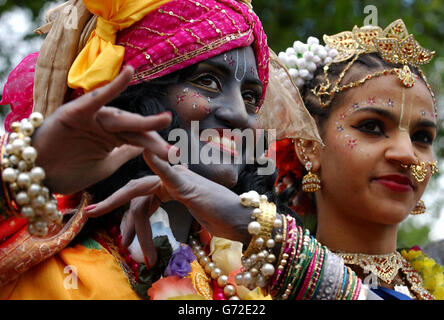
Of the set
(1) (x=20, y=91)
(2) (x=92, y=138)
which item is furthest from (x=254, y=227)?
(1) (x=20, y=91)

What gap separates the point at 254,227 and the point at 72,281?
64cm

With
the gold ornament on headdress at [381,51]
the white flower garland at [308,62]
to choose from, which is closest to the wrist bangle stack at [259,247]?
the gold ornament on headdress at [381,51]

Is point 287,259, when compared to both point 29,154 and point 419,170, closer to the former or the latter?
point 29,154

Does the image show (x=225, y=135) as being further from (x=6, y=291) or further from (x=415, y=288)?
(x=415, y=288)

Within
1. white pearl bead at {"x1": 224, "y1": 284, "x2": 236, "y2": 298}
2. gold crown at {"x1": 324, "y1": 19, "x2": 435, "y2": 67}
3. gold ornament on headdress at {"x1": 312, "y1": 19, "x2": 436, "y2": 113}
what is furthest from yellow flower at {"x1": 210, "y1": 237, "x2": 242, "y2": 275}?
gold crown at {"x1": 324, "y1": 19, "x2": 435, "y2": 67}

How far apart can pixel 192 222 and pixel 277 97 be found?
84cm

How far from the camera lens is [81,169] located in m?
1.75

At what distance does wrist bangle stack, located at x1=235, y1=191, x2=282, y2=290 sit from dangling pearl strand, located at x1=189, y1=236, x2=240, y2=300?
8.7 inches

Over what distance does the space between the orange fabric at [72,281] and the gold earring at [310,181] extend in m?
1.37

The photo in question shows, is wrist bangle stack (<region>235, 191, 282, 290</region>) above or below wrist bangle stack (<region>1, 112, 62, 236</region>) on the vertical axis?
below

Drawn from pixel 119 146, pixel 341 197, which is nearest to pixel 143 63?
pixel 119 146

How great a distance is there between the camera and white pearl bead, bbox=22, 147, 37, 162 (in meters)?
Answer: 1.66

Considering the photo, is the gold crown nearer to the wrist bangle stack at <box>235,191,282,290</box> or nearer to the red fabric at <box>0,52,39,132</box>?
the wrist bangle stack at <box>235,191,282,290</box>

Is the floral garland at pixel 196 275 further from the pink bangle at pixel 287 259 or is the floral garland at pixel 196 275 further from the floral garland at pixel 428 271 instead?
the floral garland at pixel 428 271
